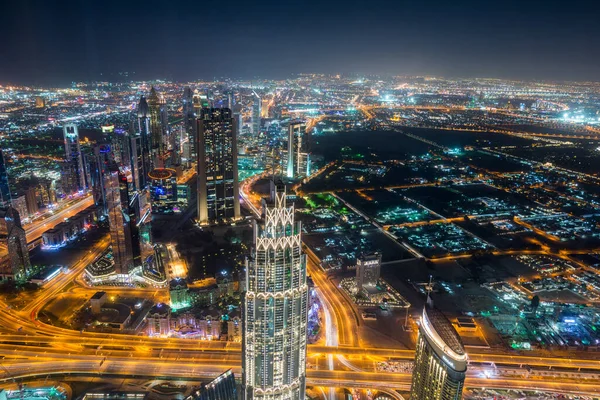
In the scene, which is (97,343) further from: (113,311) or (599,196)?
(599,196)

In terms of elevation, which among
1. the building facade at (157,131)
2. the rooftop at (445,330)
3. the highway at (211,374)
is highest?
the building facade at (157,131)

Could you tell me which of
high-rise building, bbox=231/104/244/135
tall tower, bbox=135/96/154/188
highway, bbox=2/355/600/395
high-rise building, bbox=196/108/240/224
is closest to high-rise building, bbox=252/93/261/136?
high-rise building, bbox=231/104/244/135

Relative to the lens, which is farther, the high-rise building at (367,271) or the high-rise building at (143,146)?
the high-rise building at (143,146)

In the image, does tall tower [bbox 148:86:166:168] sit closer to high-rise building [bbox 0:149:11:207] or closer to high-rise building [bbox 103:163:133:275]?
high-rise building [bbox 0:149:11:207]

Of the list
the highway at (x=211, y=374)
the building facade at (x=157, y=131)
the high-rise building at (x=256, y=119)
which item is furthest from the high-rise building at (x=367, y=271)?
the high-rise building at (x=256, y=119)

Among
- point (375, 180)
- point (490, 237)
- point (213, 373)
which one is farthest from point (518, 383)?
point (375, 180)

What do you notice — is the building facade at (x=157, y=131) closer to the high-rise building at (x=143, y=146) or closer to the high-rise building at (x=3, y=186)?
the high-rise building at (x=143, y=146)
